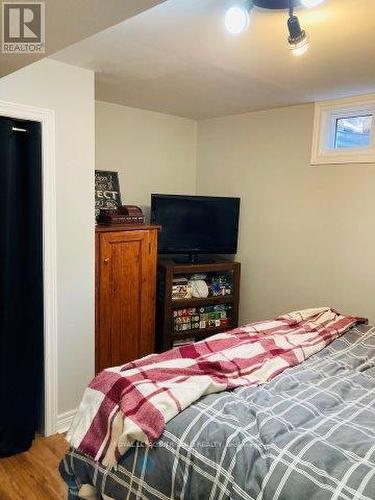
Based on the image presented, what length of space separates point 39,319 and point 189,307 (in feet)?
4.75

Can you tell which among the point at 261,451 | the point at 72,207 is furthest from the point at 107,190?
the point at 261,451

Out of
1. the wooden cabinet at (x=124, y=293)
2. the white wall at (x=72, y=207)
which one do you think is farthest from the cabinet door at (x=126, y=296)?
the white wall at (x=72, y=207)

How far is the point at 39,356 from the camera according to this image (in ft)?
8.01

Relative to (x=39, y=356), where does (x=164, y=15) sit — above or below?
above

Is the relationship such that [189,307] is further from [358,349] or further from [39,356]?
[358,349]

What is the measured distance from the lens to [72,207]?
8.12ft

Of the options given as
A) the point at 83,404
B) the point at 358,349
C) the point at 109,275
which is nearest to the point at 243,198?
the point at 109,275

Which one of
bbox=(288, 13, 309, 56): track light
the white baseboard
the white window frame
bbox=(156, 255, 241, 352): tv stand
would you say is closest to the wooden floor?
the white baseboard

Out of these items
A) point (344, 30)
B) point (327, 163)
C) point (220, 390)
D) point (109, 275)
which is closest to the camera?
point (220, 390)

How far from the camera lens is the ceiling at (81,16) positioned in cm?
97

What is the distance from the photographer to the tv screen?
11.4 feet

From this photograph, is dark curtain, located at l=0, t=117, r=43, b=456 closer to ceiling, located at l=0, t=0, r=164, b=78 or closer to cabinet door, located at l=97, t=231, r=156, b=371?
cabinet door, located at l=97, t=231, r=156, b=371

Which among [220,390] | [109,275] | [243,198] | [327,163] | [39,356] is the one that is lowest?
[39,356]

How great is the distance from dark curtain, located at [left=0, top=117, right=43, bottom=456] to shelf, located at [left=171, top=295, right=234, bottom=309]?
130 cm
